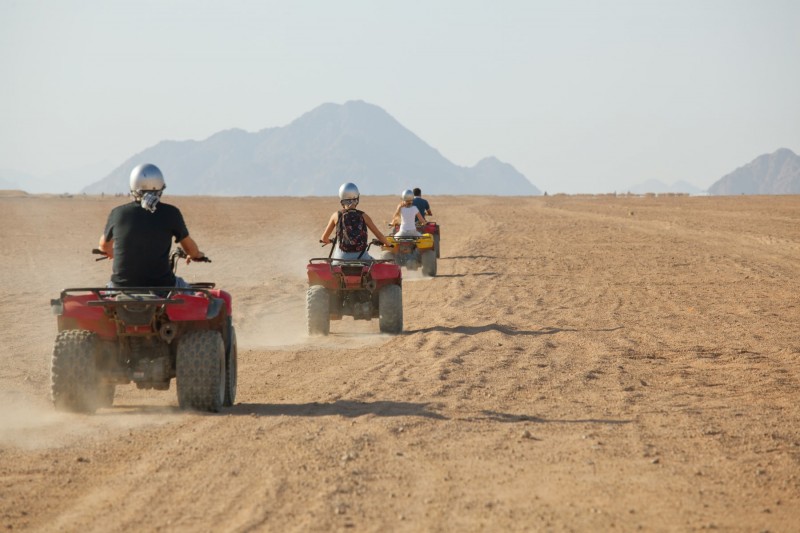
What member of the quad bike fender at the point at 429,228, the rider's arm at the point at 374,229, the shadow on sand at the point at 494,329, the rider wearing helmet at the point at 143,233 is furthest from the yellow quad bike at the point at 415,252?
the rider wearing helmet at the point at 143,233

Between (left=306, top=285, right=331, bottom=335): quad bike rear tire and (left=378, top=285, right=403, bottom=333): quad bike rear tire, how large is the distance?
0.67 meters

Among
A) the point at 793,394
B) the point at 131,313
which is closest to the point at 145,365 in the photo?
the point at 131,313

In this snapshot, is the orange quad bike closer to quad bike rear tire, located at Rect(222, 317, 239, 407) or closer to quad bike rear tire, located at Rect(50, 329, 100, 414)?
quad bike rear tire, located at Rect(222, 317, 239, 407)

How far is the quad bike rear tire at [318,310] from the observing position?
14195 mm

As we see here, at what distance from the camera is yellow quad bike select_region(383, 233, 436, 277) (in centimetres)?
2273

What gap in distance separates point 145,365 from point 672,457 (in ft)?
13.9

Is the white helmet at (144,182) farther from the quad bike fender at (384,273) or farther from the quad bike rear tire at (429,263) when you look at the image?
the quad bike rear tire at (429,263)

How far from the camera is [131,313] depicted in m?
8.95

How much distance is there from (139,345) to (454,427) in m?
2.75

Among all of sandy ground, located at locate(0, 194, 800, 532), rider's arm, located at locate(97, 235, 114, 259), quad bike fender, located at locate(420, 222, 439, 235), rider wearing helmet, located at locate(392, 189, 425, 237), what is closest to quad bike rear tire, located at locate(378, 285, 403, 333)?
sandy ground, located at locate(0, 194, 800, 532)

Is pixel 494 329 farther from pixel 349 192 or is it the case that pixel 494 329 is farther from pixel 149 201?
pixel 149 201

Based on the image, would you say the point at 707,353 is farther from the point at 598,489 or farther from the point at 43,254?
the point at 43,254

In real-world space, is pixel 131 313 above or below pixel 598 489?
above

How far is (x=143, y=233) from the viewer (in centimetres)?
926
